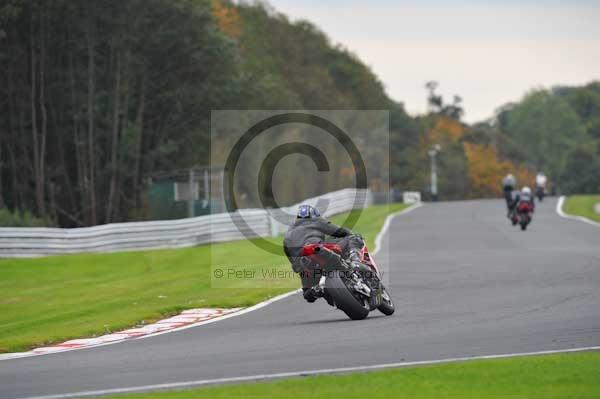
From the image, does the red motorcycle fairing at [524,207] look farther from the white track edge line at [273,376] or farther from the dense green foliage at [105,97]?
the white track edge line at [273,376]

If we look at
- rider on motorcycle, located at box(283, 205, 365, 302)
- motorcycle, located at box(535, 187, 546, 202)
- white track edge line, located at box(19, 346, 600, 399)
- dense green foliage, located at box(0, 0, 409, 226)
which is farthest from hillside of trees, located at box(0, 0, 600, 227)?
white track edge line, located at box(19, 346, 600, 399)

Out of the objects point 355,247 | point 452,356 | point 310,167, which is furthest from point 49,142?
point 452,356

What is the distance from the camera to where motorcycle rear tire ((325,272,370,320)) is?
44.2ft

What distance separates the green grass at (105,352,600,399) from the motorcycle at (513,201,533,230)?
2505 cm

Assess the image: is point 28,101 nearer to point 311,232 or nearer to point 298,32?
point 311,232

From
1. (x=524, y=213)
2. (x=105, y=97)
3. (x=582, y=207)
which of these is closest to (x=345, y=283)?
(x=524, y=213)

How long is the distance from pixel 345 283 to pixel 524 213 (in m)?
22.0

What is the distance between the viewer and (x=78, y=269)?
1001 inches

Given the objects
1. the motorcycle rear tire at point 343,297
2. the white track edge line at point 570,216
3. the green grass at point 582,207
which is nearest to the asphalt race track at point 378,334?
the motorcycle rear tire at point 343,297

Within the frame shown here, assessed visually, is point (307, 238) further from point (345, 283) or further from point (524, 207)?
point (524, 207)

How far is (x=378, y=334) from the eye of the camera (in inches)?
476

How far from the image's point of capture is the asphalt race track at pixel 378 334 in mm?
10195

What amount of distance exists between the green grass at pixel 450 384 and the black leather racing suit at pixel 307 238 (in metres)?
4.41

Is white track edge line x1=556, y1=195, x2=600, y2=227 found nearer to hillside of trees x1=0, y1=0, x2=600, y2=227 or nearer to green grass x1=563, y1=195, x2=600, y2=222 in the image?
green grass x1=563, y1=195, x2=600, y2=222
